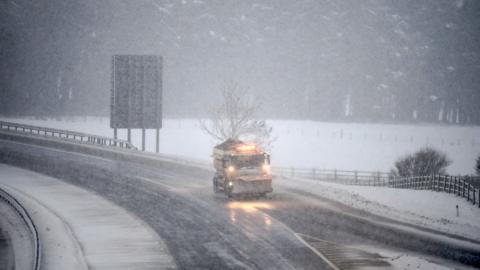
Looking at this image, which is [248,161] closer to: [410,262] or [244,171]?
[244,171]

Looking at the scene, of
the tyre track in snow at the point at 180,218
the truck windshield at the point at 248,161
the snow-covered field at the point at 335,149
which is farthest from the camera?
the snow-covered field at the point at 335,149

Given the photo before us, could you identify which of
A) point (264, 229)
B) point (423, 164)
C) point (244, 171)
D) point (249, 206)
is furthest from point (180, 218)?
point (423, 164)

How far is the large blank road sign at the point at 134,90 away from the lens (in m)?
59.1

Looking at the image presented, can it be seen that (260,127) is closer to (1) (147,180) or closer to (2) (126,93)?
(2) (126,93)

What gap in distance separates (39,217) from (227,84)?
4477 centimetres

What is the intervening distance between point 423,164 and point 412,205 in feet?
109

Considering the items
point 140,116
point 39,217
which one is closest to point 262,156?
point 39,217

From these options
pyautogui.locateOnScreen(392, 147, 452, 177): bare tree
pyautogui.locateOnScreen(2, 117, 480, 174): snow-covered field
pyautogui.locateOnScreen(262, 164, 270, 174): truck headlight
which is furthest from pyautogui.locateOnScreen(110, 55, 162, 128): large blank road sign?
pyautogui.locateOnScreen(262, 164, 270, 174): truck headlight

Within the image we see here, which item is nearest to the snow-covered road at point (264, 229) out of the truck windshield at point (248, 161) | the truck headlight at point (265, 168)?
the truck headlight at point (265, 168)

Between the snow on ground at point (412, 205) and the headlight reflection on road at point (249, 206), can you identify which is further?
the headlight reflection on road at point (249, 206)

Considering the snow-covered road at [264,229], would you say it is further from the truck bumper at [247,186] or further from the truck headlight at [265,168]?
the truck headlight at [265,168]

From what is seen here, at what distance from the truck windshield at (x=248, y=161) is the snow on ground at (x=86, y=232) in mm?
6420

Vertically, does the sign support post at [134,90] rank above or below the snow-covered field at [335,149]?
above

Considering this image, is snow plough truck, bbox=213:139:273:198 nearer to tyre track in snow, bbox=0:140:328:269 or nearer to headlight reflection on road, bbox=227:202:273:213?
headlight reflection on road, bbox=227:202:273:213
